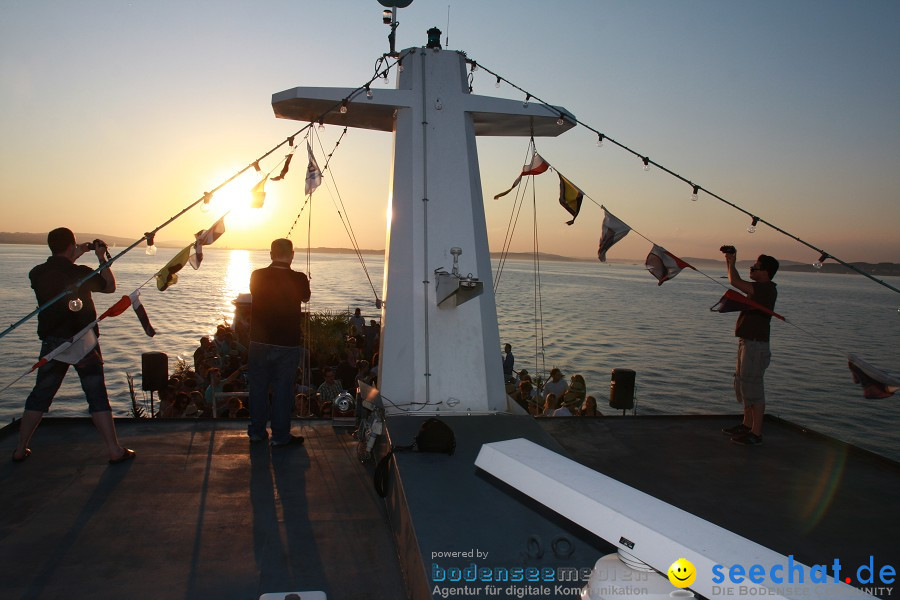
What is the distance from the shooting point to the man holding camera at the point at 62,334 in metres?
4.74

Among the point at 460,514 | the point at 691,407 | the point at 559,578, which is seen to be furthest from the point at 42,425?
the point at 691,407

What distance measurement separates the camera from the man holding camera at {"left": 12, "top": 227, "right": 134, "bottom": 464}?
4742 mm

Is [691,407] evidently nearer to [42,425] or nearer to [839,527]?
[839,527]

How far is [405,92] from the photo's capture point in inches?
230

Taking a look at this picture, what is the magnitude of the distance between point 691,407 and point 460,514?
21.3 meters

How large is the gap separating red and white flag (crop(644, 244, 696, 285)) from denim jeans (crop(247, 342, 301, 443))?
3.71 metres

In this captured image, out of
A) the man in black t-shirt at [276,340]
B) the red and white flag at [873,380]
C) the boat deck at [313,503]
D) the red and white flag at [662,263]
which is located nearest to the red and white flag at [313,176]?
the man in black t-shirt at [276,340]

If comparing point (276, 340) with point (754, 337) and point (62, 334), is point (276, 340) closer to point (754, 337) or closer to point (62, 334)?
point (62, 334)

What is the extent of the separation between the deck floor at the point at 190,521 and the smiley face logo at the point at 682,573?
2.18 metres

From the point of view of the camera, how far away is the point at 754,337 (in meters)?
5.84

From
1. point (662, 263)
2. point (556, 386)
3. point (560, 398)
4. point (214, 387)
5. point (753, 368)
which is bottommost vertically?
point (560, 398)

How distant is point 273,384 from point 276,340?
16.6 inches

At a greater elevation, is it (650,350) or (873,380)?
(873,380)

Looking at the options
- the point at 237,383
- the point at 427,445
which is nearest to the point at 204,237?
the point at 427,445
